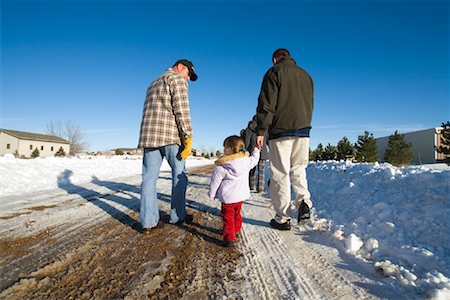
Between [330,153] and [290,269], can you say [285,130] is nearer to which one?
[290,269]

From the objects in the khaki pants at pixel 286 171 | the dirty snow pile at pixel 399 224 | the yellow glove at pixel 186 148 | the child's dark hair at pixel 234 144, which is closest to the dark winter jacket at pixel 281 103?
the khaki pants at pixel 286 171

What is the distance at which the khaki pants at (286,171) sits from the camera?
3.06 meters

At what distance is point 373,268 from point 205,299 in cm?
143

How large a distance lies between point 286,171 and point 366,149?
96.2ft

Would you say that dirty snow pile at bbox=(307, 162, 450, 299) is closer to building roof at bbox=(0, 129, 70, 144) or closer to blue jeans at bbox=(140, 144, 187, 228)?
blue jeans at bbox=(140, 144, 187, 228)

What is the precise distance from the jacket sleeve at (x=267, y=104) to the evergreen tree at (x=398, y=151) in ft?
102

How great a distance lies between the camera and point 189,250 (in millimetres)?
2381

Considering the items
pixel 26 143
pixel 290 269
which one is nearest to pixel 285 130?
pixel 290 269

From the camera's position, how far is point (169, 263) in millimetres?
2090

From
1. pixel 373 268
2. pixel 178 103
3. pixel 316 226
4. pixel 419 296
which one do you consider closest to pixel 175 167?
pixel 178 103

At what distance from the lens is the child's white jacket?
105 inches

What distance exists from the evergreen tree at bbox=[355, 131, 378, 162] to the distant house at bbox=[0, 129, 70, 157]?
225 ft

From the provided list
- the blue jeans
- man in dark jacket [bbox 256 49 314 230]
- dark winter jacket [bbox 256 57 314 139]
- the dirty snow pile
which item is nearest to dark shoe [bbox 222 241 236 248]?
man in dark jacket [bbox 256 49 314 230]

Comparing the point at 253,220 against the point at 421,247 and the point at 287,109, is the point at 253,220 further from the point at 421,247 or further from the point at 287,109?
the point at 421,247
